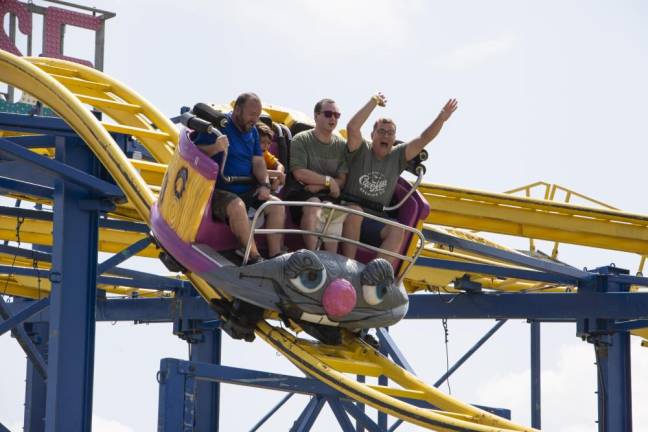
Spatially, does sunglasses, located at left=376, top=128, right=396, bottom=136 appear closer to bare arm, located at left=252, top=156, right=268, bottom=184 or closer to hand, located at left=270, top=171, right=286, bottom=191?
hand, located at left=270, top=171, right=286, bottom=191

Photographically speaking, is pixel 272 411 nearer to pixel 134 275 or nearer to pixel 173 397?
pixel 134 275

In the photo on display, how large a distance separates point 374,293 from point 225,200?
3.07 feet

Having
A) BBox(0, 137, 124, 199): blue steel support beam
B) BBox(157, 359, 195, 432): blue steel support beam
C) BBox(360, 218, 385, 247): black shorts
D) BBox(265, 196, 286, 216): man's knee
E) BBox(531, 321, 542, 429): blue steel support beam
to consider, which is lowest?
BBox(157, 359, 195, 432): blue steel support beam

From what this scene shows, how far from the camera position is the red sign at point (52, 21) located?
15469 mm

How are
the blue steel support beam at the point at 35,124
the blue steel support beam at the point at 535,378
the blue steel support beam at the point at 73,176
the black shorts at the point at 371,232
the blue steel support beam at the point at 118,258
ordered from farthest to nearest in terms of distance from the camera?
the blue steel support beam at the point at 535,378 → the blue steel support beam at the point at 118,258 → the blue steel support beam at the point at 35,124 → the blue steel support beam at the point at 73,176 → the black shorts at the point at 371,232

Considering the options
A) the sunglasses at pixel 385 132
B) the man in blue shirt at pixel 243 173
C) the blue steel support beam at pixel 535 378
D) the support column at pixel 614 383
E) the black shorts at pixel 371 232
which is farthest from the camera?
the blue steel support beam at pixel 535 378

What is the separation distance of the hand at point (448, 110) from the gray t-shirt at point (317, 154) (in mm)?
579

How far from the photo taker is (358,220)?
7.99m

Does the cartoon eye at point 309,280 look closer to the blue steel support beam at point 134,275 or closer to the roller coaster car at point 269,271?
the roller coaster car at point 269,271

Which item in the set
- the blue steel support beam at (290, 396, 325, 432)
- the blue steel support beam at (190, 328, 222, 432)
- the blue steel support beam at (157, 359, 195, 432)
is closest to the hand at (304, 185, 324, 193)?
the blue steel support beam at (157, 359, 195, 432)

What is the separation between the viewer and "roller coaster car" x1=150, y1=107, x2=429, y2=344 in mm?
7559

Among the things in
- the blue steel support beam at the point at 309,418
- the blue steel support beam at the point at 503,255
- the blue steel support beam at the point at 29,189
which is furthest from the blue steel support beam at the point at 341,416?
the blue steel support beam at the point at 29,189

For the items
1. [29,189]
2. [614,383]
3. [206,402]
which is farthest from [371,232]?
[206,402]

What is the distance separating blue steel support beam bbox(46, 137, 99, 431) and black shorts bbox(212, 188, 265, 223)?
1.67 m
